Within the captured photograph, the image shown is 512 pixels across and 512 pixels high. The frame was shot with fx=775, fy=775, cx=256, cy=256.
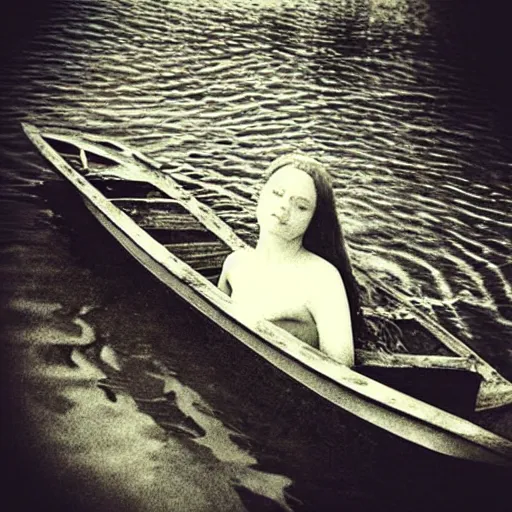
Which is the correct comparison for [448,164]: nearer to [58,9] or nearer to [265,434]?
[265,434]

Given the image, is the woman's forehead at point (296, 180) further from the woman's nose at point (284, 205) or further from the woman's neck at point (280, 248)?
the woman's neck at point (280, 248)

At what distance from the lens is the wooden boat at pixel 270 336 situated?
13.0ft

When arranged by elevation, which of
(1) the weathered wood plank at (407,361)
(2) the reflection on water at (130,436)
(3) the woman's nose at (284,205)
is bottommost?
(2) the reflection on water at (130,436)

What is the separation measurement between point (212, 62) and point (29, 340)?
8.35 m

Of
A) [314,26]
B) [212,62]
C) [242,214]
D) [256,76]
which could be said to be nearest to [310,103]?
[256,76]

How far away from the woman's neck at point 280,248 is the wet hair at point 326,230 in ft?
0.40

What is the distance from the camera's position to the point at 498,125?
11.3m

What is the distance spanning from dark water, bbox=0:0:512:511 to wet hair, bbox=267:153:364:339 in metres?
Answer: 0.71

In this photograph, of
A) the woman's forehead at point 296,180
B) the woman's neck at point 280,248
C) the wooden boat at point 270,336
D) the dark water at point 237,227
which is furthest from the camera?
the woman's neck at point 280,248

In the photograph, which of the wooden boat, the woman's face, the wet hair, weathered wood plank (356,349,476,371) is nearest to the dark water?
the wooden boat

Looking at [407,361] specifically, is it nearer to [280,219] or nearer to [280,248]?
[280,248]

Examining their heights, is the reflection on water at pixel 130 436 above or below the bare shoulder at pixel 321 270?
below

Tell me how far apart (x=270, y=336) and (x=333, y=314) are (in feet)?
1.23

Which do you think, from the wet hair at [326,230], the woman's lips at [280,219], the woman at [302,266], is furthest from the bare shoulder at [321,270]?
the woman's lips at [280,219]
